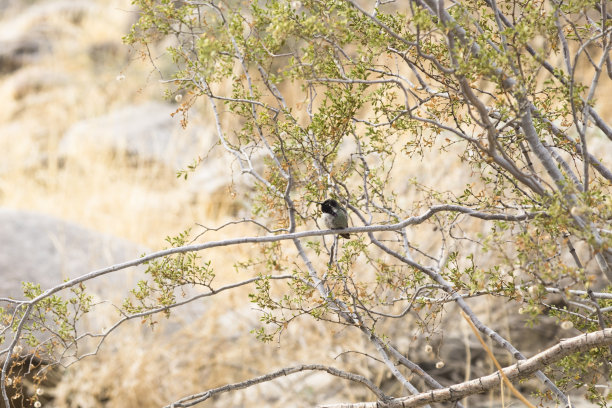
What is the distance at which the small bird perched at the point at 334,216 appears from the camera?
4.95 feet

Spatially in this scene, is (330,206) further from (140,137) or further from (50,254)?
(140,137)

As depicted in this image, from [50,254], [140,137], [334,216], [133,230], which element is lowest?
[334,216]

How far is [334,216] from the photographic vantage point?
4.95 feet

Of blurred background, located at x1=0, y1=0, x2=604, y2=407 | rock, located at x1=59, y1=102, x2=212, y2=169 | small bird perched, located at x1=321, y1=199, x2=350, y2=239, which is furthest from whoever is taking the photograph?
rock, located at x1=59, y1=102, x2=212, y2=169

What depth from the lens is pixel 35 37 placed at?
13.1 m

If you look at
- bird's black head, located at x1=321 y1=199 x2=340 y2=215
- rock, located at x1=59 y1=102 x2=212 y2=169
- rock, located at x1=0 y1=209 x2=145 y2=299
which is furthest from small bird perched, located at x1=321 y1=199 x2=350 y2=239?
rock, located at x1=59 y1=102 x2=212 y2=169

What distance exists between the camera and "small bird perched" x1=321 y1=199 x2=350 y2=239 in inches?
59.4

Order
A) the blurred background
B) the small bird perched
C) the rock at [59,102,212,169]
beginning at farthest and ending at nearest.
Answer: the rock at [59,102,212,169] < the blurred background < the small bird perched

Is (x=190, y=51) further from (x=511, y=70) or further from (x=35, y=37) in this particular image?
(x=35, y=37)

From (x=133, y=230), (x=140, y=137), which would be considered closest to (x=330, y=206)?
(x=133, y=230)

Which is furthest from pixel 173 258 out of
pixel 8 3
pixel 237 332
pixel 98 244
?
pixel 8 3

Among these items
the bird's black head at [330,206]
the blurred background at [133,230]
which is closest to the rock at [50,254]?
the blurred background at [133,230]

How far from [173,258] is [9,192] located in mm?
5521

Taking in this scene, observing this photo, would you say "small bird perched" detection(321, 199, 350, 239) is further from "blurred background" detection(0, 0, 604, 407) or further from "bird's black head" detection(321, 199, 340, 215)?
"blurred background" detection(0, 0, 604, 407)
